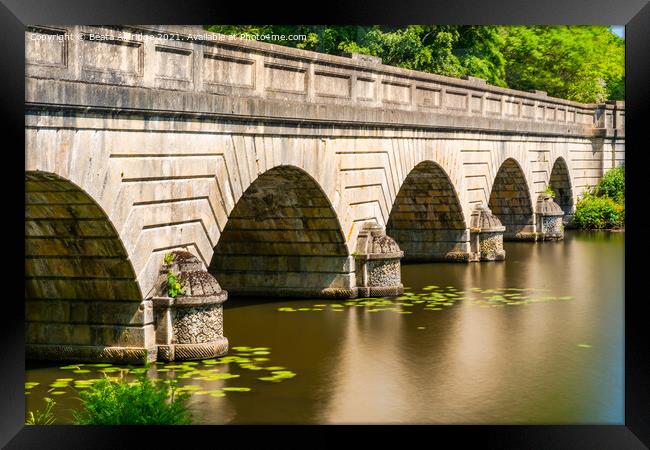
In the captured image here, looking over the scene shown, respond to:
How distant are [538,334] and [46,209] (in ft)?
25.5

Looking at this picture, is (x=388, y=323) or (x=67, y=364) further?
(x=388, y=323)

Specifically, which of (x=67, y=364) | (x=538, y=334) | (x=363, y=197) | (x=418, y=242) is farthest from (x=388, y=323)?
(x=418, y=242)

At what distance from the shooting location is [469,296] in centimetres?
2206

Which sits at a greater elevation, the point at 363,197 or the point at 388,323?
the point at 363,197

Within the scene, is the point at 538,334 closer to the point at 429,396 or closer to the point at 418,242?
the point at 429,396

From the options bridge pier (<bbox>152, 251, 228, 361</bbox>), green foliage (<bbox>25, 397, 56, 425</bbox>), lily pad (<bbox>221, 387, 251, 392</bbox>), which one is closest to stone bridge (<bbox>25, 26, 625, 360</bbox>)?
bridge pier (<bbox>152, 251, 228, 361</bbox>)

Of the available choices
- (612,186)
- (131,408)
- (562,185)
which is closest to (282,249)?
(131,408)

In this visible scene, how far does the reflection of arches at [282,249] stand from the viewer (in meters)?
20.7

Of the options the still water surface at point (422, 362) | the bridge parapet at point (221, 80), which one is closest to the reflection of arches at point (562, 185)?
the bridge parapet at point (221, 80)

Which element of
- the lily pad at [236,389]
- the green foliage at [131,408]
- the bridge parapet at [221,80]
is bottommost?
the lily pad at [236,389]

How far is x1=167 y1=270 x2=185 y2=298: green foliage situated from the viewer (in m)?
15.0

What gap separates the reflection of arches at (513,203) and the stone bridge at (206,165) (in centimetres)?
611

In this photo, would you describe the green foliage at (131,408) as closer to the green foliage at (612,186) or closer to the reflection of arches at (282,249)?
the reflection of arches at (282,249)

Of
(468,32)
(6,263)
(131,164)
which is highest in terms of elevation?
(468,32)
